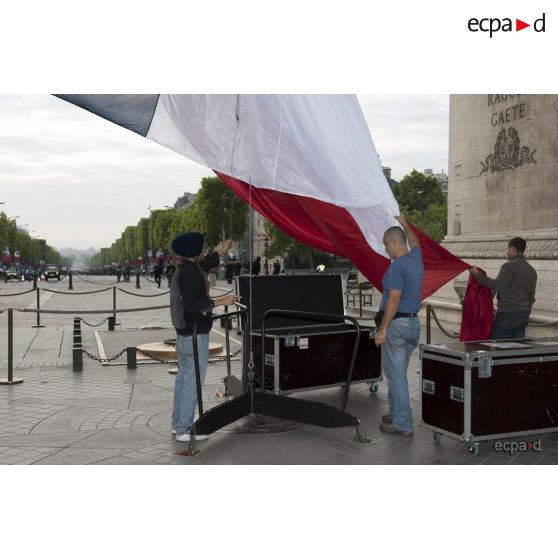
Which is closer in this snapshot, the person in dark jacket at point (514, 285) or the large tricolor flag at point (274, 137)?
the large tricolor flag at point (274, 137)

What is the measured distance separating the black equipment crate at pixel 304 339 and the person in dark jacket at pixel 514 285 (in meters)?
1.55

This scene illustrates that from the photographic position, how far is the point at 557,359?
6234mm

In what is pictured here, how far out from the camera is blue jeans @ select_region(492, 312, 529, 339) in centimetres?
778

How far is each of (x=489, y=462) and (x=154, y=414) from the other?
361 centimetres

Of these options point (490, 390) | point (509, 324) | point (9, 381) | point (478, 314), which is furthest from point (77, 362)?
point (490, 390)

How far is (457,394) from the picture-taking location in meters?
5.98

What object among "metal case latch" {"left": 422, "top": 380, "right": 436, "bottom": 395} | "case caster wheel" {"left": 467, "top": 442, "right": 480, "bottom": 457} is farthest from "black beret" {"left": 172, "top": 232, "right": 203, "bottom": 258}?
"case caster wheel" {"left": 467, "top": 442, "right": 480, "bottom": 457}

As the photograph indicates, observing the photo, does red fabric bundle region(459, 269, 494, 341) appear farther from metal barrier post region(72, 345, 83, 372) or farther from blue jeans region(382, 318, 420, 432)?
metal barrier post region(72, 345, 83, 372)

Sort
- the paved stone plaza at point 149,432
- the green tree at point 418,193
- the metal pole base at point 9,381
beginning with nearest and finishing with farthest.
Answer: the paved stone plaza at point 149,432 < the metal pole base at point 9,381 < the green tree at point 418,193

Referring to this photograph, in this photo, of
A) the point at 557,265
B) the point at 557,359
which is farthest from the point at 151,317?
the point at 557,359

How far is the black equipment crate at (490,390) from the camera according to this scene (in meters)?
5.88

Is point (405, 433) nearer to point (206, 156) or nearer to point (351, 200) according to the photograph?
point (351, 200)

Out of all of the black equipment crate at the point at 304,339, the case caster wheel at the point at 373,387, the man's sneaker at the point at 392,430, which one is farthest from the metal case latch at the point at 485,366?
the case caster wheel at the point at 373,387
